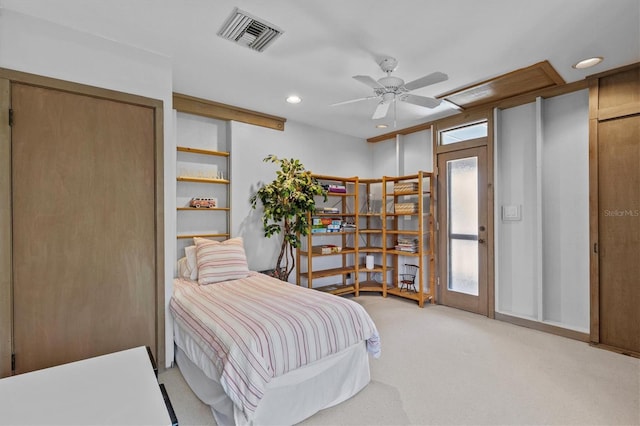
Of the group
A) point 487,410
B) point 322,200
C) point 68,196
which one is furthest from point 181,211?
point 487,410

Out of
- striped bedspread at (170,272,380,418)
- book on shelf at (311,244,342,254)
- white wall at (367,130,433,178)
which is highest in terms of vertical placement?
white wall at (367,130,433,178)

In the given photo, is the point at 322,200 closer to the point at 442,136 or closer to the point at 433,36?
the point at 442,136

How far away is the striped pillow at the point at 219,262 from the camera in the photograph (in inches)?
119

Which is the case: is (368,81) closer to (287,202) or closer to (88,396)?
(287,202)

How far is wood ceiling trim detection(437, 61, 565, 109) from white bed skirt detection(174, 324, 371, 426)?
2.90 meters

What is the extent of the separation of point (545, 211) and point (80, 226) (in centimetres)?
455

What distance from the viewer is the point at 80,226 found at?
2.27 metres

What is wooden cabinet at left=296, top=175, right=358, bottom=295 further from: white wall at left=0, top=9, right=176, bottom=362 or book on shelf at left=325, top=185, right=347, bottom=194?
white wall at left=0, top=9, right=176, bottom=362

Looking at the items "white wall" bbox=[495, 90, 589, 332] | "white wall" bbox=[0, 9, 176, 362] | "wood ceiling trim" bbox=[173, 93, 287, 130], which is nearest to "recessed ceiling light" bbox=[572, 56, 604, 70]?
"white wall" bbox=[495, 90, 589, 332]

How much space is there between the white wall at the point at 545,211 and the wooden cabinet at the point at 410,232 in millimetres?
948

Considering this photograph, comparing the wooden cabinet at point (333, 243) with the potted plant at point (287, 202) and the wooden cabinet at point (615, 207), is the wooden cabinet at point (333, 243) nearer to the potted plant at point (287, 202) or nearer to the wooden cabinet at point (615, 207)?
the potted plant at point (287, 202)

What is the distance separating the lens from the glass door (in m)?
3.97

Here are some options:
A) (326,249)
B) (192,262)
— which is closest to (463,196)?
(326,249)

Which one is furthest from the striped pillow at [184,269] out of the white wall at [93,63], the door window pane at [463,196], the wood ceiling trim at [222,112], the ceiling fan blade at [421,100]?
the door window pane at [463,196]
